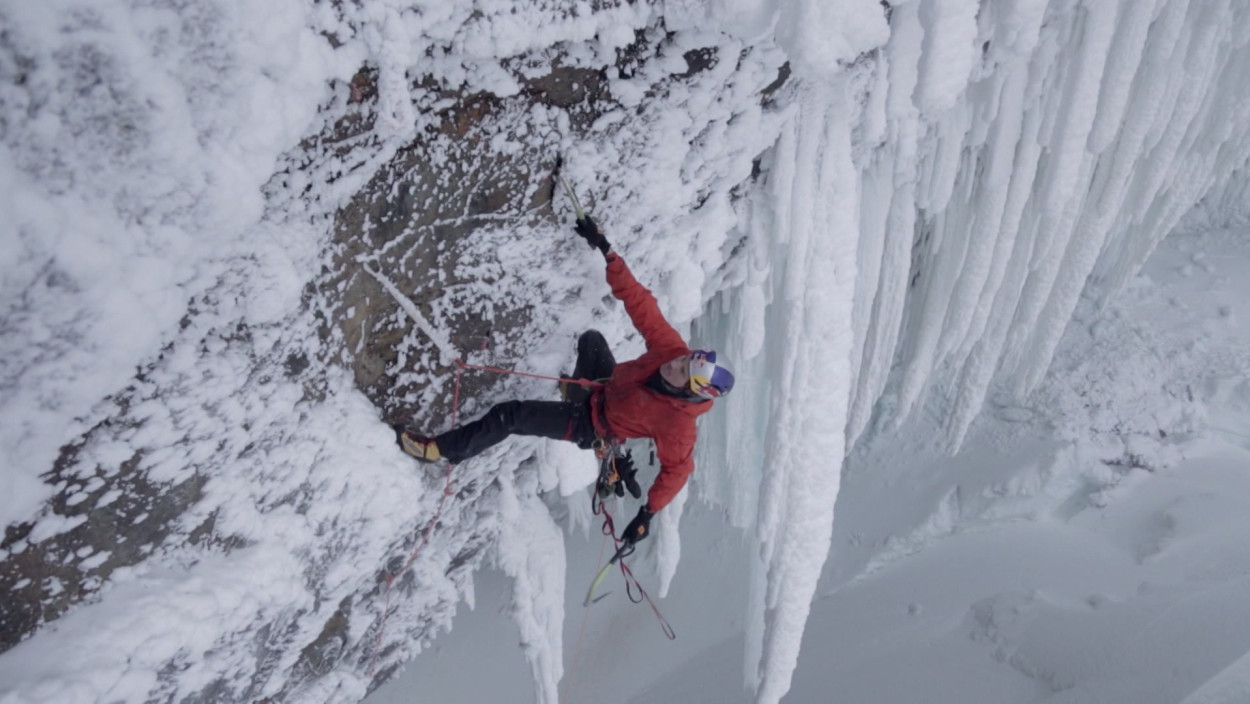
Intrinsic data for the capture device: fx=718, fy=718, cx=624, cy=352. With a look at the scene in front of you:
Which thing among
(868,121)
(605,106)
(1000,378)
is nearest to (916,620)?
(1000,378)

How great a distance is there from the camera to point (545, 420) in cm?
267

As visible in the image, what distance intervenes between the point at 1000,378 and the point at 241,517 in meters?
6.62

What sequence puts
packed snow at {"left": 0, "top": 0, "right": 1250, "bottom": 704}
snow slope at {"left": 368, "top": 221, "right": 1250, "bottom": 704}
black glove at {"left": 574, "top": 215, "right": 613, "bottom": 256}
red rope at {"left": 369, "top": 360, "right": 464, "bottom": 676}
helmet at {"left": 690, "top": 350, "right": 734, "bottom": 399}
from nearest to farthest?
1. packed snow at {"left": 0, "top": 0, "right": 1250, "bottom": 704}
2. helmet at {"left": 690, "top": 350, "right": 734, "bottom": 399}
3. black glove at {"left": 574, "top": 215, "right": 613, "bottom": 256}
4. red rope at {"left": 369, "top": 360, "right": 464, "bottom": 676}
5. snow slope at {"left": 368, "top": 221, "right": 1250, "bottom": 704}

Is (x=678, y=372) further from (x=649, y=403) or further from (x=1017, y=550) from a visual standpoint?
(x=1017, y=550)

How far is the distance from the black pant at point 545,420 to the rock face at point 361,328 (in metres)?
0.16

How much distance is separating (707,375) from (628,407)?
39cm

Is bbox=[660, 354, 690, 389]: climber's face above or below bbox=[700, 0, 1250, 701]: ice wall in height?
below

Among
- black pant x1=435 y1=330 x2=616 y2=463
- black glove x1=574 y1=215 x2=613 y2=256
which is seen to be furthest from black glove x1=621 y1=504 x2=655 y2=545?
black glove x1=574 y1=215 x2=613 y2=256

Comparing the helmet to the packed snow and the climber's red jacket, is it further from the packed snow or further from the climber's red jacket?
the packed snow

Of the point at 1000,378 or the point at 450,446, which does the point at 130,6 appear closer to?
the point at 450,446

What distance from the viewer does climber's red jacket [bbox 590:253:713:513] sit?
2.61 m

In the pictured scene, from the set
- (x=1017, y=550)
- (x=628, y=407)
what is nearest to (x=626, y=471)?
(x=628, y=407)

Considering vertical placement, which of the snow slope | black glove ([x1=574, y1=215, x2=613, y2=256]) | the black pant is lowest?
the snow slope

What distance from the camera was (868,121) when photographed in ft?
9.09
